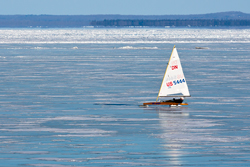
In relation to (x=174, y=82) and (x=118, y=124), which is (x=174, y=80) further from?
(x=118, y=124)

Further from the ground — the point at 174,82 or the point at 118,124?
the point at 174,82

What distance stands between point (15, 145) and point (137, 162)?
3892 millimetres

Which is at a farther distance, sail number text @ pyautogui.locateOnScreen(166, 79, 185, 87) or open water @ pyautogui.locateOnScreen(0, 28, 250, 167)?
sail number text @ pyautogui.locateOnScreen(166, 79, 185, 87)

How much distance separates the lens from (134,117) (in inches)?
949

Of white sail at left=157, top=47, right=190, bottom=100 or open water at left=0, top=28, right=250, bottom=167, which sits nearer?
open water at left=0, top=28, right=250, bottom=167

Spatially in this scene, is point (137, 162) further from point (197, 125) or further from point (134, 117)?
point (134, 117)

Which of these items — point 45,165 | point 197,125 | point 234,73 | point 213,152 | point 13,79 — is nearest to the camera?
point 45,165

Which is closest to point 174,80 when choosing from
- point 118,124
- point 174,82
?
point 174,82

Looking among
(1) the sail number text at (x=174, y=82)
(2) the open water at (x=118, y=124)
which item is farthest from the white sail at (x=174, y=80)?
(2) the open water at (x=118, y=124)

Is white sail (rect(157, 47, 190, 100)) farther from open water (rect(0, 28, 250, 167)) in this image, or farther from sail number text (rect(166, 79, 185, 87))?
open water (rect(0, 28, 250, 167))

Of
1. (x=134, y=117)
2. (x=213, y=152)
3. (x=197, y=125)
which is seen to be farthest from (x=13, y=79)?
(x=213, y=152)

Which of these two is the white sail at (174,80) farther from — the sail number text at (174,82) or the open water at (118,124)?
the open water at (118,124)

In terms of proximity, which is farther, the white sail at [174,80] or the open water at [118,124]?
the white sail at [174,80]

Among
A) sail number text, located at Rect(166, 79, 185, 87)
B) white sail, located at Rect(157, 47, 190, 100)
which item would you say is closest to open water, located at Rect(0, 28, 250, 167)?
white sail, located at Rect(157, 47, 190, 100)
